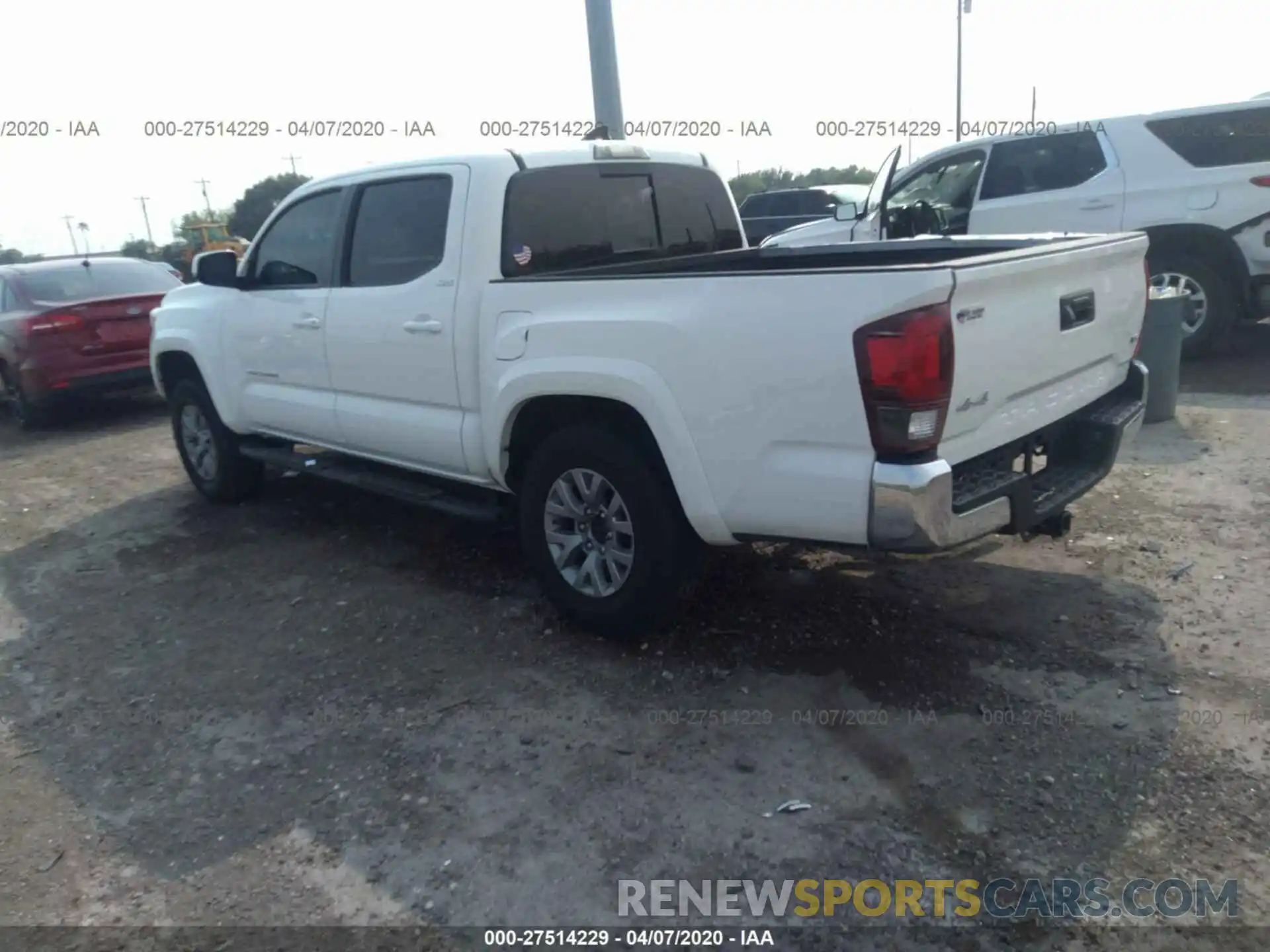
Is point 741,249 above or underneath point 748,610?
above

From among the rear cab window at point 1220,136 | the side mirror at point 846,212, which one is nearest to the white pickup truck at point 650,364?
the side mirror at point 846,212

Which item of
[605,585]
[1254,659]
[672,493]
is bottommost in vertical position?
[1254,659]

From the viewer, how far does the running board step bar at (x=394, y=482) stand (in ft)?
15.1

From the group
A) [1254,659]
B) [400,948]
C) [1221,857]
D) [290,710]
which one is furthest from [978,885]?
[290,710]

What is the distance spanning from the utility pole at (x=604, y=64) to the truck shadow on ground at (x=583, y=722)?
19.3 feet

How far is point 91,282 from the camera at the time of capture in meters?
9.90

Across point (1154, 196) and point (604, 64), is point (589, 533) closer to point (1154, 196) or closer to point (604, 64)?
point (1154, 196)

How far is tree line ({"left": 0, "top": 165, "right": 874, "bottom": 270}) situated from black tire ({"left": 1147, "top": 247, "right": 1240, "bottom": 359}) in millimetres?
16621

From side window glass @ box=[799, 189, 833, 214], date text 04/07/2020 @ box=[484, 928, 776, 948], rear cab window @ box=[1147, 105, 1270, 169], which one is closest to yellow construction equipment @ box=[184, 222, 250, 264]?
side window glass @ box=[799, 189, 833, 214]

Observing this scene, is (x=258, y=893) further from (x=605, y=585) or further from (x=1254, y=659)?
(x=1254, y=659)

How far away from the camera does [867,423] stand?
315cm

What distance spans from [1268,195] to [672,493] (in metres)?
6.45

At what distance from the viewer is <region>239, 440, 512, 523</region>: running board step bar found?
4.61 metres

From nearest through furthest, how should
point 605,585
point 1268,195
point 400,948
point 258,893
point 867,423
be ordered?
point 400,948 → point 258,893 → point 867,423 → point 605,585 → point 1268,195
